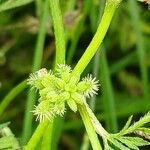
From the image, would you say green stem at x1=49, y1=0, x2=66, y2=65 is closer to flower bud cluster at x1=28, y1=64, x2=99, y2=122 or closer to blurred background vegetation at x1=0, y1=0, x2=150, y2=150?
flower bud cluster at x1=28, y1=64, x2=99, y2=122

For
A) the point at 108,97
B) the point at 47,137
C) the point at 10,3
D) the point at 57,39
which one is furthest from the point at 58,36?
the point at 108,97

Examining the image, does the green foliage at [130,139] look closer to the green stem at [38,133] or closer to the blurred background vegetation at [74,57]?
the green stem at [38,133]

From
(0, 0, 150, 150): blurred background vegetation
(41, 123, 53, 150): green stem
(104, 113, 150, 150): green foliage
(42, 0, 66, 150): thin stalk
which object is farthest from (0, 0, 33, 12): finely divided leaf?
(0, 0, 150, 150): blurred background vegetation

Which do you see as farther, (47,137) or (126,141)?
(47,137)

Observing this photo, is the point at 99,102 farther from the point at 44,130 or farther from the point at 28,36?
the point at 44,130

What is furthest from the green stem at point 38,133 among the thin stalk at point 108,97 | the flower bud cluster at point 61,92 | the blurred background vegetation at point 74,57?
the blurred background vegetation at point 74,57

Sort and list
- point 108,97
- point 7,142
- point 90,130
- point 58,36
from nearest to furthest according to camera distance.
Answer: point 90,130 < point 58,36 < point 7,142 < point 108,97

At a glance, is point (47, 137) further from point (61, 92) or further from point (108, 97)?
point (108, 97)

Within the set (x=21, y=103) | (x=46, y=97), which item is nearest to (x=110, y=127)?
(x=21, y=103)
